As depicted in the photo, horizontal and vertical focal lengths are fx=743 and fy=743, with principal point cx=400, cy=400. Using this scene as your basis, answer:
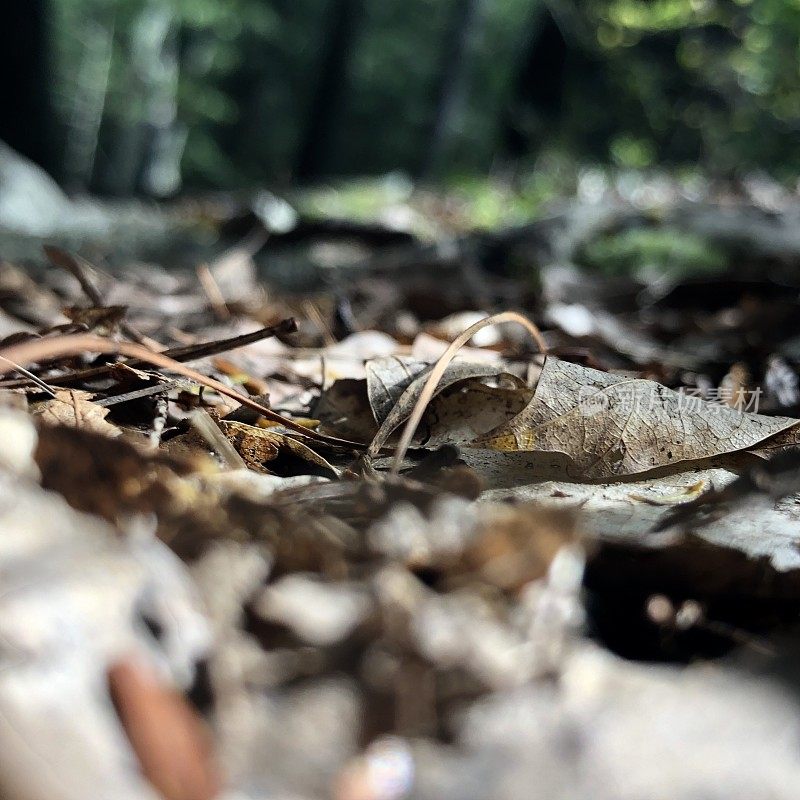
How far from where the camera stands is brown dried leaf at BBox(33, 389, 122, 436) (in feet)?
2.56

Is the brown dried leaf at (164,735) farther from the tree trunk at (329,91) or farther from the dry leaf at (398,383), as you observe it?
the tree trunk at (329,91)

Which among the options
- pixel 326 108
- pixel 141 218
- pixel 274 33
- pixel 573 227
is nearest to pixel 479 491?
pixel 573 227

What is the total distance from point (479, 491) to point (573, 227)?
256cm

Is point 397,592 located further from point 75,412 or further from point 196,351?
point 196,351

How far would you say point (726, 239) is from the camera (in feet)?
9.44

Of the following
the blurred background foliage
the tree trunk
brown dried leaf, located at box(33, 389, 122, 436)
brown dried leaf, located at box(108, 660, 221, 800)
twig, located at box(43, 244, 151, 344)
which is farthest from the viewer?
the tree trunk

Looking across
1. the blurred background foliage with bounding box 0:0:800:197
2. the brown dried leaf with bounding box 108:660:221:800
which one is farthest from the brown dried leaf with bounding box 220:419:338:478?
the blurred background foliage with bounding box 0:0:800:197

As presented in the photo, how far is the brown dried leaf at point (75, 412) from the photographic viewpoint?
0.78 meters

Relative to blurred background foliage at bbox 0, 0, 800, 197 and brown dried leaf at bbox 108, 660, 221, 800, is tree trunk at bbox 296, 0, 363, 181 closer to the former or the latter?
blurred background foliage at bbox 0, 0, 800, 197

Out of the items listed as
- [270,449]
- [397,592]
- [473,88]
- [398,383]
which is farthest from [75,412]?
[473,88]

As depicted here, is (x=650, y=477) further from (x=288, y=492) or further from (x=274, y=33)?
(x=274, y=33)

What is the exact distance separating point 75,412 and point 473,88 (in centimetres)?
1899

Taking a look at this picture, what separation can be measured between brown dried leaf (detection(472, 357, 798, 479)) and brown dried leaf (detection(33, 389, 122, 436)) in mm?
417

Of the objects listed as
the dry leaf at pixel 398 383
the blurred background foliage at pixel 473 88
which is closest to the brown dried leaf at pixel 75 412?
the dry leaf at pixel 398 383
